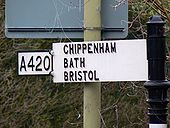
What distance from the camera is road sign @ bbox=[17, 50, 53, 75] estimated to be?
3.94 m

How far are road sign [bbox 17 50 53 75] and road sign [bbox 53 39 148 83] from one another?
0.17ft

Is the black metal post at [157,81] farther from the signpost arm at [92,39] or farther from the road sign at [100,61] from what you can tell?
the signpost arm at [92,39]

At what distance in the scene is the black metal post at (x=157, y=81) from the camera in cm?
336

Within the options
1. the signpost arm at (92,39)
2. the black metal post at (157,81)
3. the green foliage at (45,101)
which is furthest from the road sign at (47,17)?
the green foliage at (45,101)

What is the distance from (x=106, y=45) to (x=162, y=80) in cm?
56

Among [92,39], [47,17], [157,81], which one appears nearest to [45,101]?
[47,17]

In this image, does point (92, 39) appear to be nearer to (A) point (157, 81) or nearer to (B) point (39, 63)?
(B) point (39, 63)

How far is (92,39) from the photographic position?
3.88 m

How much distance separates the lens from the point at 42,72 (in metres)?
3.95

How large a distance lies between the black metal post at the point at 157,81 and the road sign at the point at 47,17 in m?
0.63

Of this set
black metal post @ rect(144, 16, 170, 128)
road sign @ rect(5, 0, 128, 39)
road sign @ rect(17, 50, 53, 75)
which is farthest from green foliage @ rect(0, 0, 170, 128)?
black metal post @ rect(144, 16, 170, 128)

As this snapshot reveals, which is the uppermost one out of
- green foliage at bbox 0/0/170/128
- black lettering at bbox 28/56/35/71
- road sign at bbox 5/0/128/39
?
road sign at bbox 5/0/128/39

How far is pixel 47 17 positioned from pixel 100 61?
0.56m

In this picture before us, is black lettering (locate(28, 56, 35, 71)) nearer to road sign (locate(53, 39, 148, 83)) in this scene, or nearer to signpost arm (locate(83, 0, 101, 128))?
road sign (locate(53, 39, 148, 83))
